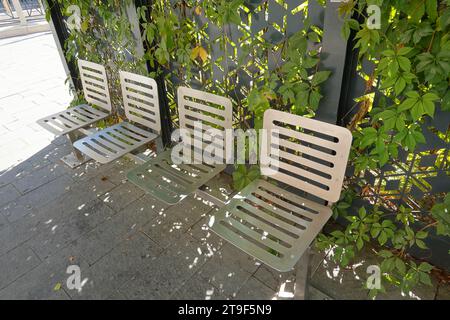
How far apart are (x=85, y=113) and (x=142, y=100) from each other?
80 centimetres

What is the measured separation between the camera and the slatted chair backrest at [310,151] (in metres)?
1.55

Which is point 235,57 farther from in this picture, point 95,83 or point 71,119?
point 71,119

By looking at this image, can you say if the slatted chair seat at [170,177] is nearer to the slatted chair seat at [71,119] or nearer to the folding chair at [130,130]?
the folding chair at [130,130]

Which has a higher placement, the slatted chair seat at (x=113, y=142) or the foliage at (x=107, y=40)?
the foliage at (x=107, y=40)

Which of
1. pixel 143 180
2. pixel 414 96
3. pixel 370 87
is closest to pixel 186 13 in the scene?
pixel 143 180

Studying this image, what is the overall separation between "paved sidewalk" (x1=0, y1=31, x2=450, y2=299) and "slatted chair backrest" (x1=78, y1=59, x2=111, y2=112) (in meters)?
0.67

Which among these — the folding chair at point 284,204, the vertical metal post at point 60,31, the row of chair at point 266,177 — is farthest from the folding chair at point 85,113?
the folding chair at point 284,204

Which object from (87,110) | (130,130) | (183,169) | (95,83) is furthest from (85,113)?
(183,169)

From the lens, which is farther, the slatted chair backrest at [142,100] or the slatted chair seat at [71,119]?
the slatted chair seat at [71,119]

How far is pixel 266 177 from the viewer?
1998 millimetres

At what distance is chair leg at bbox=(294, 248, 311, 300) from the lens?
5.50ft

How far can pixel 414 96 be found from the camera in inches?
55.6

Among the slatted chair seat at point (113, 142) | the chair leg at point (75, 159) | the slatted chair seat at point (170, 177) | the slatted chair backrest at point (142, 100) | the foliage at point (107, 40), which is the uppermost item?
the foliage at point (107, 40)
